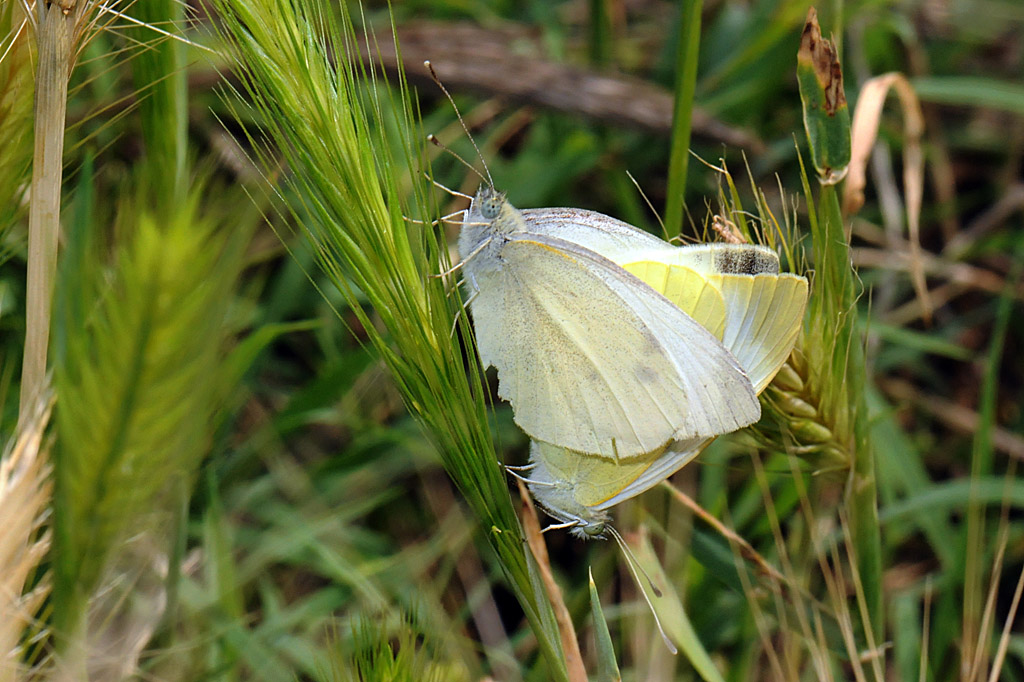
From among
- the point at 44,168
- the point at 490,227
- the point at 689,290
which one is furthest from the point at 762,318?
the point at 44,168

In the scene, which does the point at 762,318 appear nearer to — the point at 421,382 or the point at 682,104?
the point at 682,104

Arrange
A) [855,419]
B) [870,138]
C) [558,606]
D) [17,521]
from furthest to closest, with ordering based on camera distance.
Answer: [870,138] < [855,419] < [558,606] < [17,521]

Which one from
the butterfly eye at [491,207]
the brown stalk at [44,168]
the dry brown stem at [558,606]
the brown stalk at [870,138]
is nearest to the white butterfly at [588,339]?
the butterfly eye at [491,207]

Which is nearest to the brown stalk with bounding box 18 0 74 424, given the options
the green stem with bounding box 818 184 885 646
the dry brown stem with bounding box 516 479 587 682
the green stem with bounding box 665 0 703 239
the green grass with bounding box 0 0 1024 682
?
the green grass with bounding box 0 0 1024 682

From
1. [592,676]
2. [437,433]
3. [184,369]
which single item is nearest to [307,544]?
[592,676]

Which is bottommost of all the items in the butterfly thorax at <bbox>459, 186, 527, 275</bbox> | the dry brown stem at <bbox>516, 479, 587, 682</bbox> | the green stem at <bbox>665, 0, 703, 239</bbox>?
the dry brown stem at <bbox>516, 479, 587, 682</bbox>

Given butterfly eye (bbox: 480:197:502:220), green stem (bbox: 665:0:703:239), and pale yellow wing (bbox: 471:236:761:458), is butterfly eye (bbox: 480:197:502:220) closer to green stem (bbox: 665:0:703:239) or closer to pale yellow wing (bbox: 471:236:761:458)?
pale yellow wing (bbox: 471:236:761:458)

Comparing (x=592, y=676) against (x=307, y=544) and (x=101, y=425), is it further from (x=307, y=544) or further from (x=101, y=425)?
(x=101, y=425)
